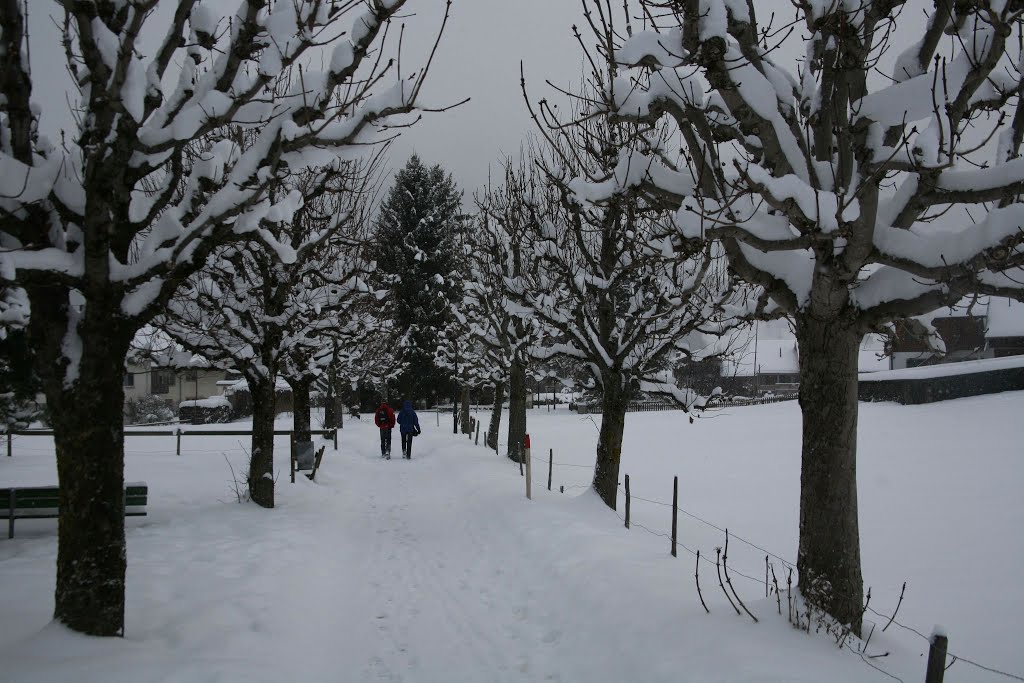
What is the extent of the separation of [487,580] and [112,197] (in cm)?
542

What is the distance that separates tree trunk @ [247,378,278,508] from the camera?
998cm

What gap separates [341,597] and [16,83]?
5.34 metres

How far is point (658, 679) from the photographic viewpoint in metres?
4.22

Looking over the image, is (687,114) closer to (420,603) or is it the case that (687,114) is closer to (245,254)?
(420,603)

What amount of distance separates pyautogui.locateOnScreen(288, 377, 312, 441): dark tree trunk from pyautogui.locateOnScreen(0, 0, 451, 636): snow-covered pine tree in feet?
39.8

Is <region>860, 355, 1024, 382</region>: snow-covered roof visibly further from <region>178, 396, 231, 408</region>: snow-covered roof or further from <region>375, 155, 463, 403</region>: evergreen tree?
<region>178, 396, 231, 408</region>: snow-covered roof

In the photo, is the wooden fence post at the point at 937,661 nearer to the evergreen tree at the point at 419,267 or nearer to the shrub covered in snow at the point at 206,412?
the shrub covered in snow at the point at 206,412

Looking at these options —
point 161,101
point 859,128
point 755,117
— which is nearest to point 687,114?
point 755,117

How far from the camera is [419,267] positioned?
40.8m

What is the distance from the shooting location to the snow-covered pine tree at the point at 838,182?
4023 millimetres

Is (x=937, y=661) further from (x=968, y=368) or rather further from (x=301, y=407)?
(x=968, y=368)

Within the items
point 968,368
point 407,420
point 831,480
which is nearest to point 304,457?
point 407,420

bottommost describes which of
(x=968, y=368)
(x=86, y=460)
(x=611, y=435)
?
(x=611, y=435)

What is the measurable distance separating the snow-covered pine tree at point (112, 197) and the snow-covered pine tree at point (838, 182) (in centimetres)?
238
